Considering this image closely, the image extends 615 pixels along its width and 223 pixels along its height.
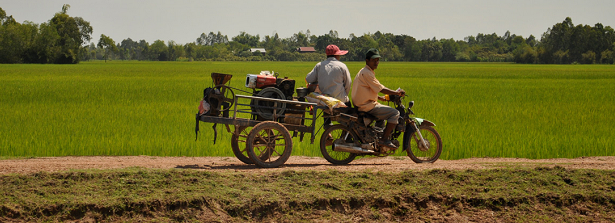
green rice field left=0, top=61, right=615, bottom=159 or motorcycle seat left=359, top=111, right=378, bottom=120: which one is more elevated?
motorcycle seat left=359, top=111, right=378, bottom=120

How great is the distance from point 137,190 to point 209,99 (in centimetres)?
208

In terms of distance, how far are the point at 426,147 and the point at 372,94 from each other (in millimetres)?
1198

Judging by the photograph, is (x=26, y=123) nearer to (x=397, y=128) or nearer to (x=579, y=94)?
(x=397, y=128)

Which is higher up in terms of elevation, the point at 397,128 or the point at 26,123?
the point at 397,128

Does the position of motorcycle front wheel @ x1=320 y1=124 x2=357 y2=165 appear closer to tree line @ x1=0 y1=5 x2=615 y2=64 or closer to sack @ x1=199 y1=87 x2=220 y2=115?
sack @ x1=199 y1=87 x2=220 y2=115

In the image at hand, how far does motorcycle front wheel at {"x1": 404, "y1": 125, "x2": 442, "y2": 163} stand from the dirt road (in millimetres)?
176

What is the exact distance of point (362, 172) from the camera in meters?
6.34

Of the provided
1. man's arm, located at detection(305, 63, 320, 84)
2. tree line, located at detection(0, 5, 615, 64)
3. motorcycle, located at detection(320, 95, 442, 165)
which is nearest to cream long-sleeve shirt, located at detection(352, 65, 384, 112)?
motorcycle, located at detection(320, 95, 442, 165)

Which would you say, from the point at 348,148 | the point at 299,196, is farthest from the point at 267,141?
the point at 299,196

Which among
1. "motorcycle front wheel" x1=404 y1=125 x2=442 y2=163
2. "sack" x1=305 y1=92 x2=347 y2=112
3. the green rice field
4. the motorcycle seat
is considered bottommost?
the green rice field

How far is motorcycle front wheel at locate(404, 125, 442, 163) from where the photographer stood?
7793mm

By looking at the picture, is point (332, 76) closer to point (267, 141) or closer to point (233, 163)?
point (267, 141)

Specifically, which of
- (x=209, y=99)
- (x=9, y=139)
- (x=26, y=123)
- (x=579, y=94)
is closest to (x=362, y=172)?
(x=209, y=99)

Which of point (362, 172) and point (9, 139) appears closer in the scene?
point (362, 172)
